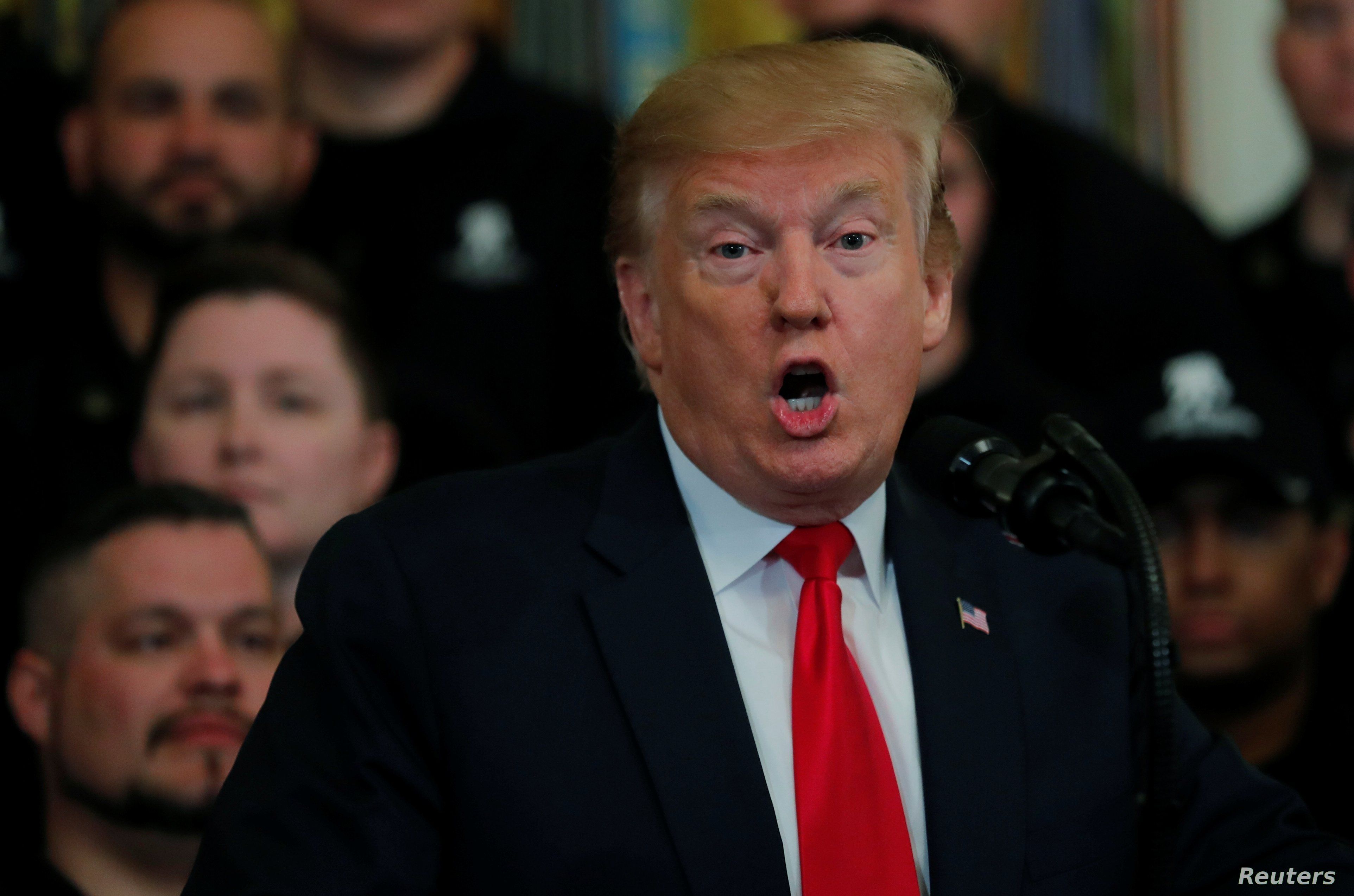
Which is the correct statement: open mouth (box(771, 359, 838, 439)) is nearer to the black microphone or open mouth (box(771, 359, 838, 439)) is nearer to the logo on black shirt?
the black microphone

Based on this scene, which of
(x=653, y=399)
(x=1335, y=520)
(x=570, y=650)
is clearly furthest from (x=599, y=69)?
(x=570, y=650)

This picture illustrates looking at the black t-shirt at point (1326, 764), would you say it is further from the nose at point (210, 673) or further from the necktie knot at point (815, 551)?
the nose at point (210, 673)

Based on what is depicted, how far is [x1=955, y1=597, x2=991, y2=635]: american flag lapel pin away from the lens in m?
1.80

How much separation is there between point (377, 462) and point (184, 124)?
0.93 meters

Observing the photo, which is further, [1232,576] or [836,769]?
[1232,576]

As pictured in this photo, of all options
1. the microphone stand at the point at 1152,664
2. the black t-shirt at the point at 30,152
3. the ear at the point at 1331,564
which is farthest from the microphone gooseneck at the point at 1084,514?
the black t-shirt at the point at 30,152

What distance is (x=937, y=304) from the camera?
1876 millimetres

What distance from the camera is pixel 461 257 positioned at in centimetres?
356

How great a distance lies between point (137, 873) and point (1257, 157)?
3349mm

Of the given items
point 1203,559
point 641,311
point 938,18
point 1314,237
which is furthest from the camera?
point 1314,237

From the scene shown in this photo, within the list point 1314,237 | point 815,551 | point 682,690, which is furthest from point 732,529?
point 1314,237

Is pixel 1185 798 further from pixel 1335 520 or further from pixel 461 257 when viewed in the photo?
pixel 461 257

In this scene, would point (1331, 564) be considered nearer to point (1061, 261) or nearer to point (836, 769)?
point (1061, 261)

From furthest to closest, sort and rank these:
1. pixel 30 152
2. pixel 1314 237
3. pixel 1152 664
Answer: pixel 1314 237 < pixel 30 152 < pixel 1152 664
